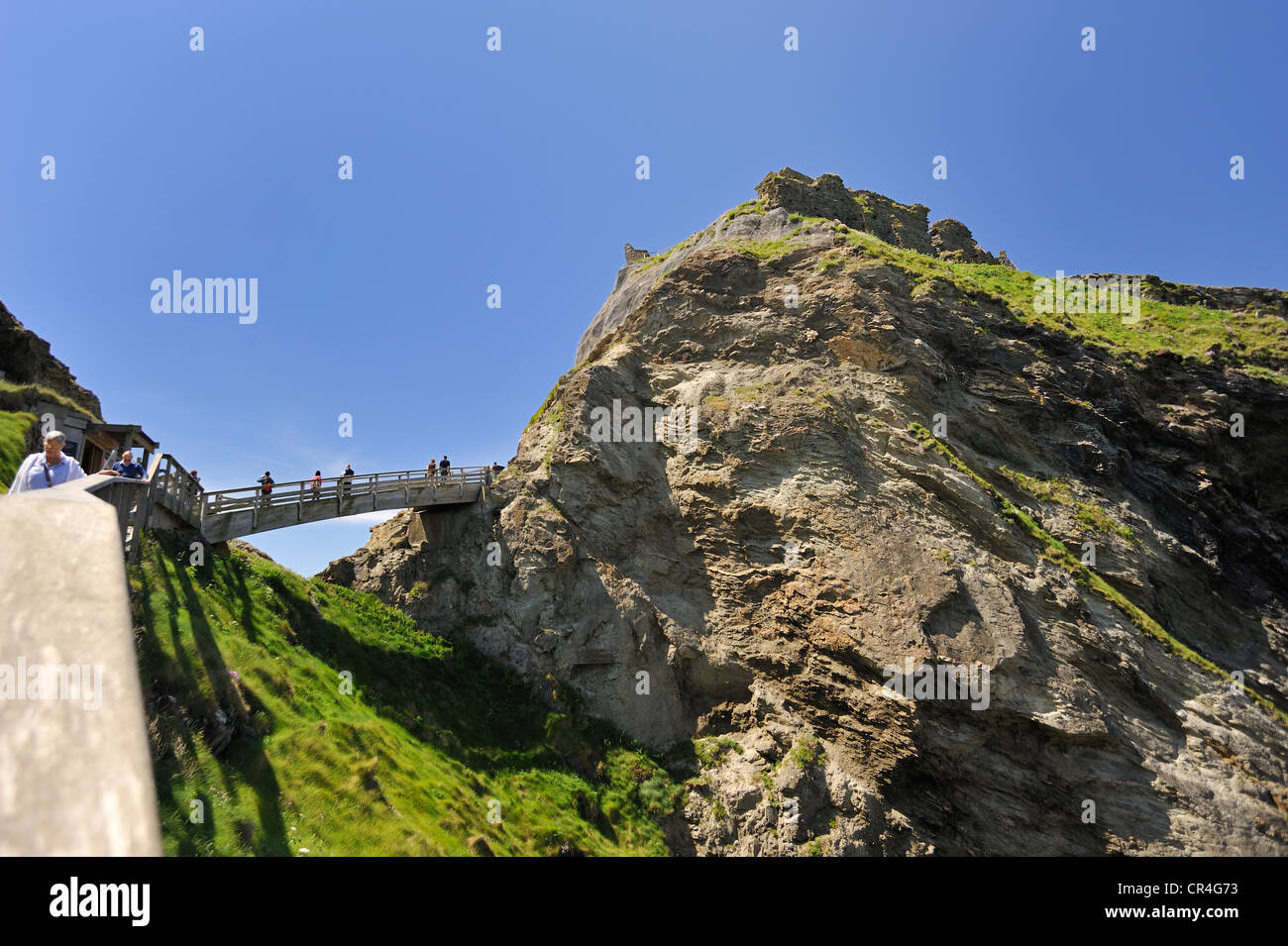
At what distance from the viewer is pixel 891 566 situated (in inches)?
732

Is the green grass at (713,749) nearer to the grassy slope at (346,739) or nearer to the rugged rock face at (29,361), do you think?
the grassy slope at (346,739)

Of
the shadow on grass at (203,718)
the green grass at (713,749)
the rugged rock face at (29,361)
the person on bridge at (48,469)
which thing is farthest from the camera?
the rugged rock face at (29,361)

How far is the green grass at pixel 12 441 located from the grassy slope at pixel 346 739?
624cm

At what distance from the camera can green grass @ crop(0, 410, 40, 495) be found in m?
16.2

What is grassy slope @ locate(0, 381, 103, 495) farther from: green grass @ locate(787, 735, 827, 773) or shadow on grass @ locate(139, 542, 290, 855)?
green grass @ locate(787, 735, 827, 773)

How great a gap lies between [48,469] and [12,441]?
16.7 metres

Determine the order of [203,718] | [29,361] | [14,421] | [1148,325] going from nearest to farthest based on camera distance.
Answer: [203,718] < [14,421] < [1148,325] < [29,361]

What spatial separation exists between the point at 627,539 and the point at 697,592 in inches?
134

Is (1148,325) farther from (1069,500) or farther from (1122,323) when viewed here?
(1069,500)

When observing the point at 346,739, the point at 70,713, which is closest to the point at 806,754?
the point at 346,739

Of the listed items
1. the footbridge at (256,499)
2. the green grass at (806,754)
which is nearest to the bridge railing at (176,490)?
the footbridge at (256,499)

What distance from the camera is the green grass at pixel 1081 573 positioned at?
1705cm

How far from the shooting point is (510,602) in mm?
21547
